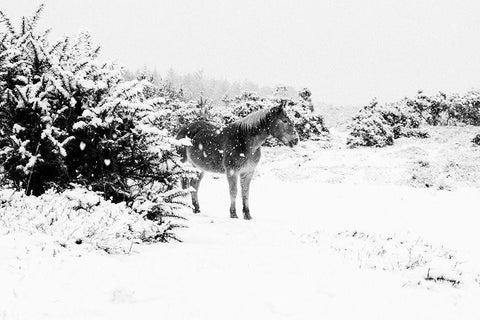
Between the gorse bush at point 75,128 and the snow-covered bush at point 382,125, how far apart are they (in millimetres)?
22867

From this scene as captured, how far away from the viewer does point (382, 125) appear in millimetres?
26812

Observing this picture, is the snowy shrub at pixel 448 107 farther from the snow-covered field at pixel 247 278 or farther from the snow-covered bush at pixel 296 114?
the snow-covered field at pixel 247 278

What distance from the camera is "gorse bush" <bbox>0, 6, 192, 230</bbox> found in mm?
5285

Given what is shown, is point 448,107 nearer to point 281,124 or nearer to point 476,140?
point 476,140

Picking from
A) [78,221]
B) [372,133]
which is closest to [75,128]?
[78,221]

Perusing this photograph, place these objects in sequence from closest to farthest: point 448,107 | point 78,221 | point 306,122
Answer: point 78,221 < point 306,122 < point 448,107

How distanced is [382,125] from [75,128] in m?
24.6

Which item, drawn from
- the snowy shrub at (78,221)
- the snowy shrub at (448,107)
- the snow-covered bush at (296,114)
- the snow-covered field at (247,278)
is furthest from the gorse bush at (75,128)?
the snowy shrub at (448,107)

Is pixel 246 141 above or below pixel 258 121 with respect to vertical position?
below

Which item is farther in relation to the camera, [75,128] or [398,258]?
[398,258]

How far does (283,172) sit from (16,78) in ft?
57.5

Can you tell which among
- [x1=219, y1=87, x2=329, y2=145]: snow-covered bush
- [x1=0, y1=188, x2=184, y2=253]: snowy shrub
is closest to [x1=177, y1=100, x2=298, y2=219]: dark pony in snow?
[x1=0, y1=188, x2=184, y2=253]: snowy shrub

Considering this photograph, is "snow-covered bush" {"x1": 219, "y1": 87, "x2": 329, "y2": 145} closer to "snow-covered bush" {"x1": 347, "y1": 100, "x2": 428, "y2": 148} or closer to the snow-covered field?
"snow-covered bush" {"x1": 347, "y1": 100, "x2": 428, "y2": 148}

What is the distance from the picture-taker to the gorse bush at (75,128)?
529 cm
